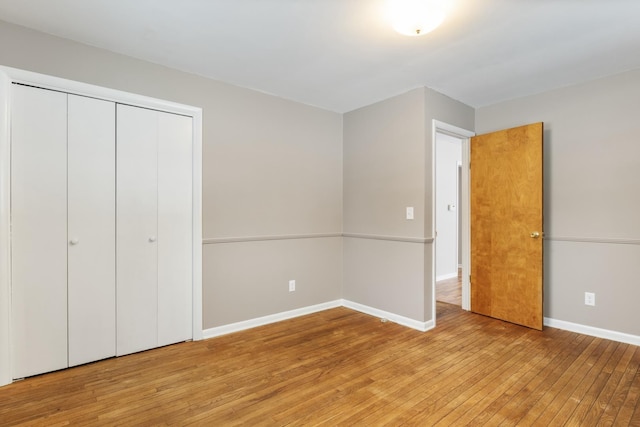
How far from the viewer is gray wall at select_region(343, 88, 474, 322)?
327 cm

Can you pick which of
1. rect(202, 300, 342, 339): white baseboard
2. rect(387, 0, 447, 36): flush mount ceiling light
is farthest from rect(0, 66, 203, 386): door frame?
rect(387, 0, 447, 36): flush mount ceiling light

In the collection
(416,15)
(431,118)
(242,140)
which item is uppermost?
(416,15)

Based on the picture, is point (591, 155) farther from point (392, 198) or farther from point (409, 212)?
point (392, 198)

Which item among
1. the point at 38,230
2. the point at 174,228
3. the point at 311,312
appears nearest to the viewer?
the point at 38,230

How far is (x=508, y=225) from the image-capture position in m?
3.44

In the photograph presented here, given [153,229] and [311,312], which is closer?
[153,229]

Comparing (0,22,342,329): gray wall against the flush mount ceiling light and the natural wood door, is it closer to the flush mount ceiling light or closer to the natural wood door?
the natural wood door

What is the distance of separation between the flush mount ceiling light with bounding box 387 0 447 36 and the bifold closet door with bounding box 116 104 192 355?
190cm

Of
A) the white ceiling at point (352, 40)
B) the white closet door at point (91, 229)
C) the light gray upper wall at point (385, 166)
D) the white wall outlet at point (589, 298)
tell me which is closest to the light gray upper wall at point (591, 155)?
the white ceiling at point (352, 40)

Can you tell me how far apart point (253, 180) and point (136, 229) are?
3.73 ft

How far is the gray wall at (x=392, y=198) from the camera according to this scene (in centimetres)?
327

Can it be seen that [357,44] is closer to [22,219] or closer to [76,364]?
[22,219]

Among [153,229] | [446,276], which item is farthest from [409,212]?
[446,276]

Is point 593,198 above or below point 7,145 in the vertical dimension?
below
